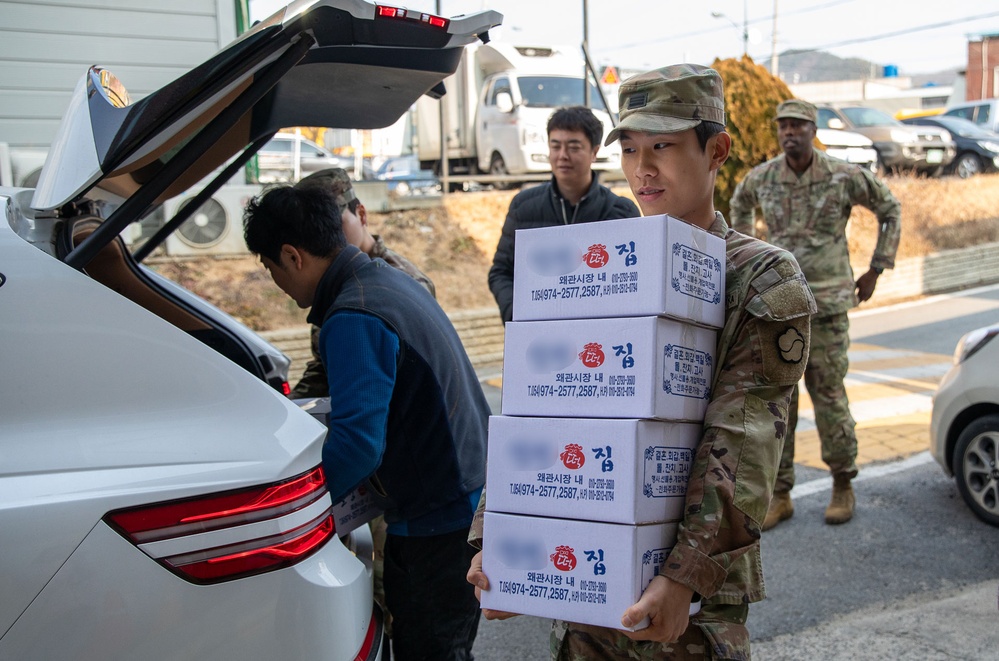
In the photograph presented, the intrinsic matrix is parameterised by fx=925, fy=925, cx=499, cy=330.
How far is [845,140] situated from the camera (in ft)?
59.6

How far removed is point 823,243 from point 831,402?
0.88 metres

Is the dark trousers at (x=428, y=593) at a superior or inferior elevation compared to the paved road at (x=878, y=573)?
superior

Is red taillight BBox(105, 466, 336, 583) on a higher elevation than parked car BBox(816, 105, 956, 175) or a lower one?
lower

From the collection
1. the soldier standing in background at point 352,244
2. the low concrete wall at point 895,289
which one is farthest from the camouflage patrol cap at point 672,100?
the low concrete wall at point 895,289

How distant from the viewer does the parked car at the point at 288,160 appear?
48.5 feet

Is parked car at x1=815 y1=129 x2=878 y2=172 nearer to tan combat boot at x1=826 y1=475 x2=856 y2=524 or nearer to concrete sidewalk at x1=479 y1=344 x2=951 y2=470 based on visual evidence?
concrete sidewalk at x1=479 y1=344 x2=951 y2=470

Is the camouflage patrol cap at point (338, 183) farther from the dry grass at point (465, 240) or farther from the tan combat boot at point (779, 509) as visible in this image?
the dry grass at point (465, 240)

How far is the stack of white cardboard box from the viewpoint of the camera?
5.39 ft

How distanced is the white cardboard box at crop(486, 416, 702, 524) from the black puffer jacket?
2.74 m

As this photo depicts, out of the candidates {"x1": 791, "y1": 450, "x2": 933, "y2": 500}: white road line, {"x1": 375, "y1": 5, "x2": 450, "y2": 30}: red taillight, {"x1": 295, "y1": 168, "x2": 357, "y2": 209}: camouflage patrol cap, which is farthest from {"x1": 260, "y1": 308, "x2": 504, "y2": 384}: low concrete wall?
{"x1": 375, "y1": 5, "x2": 450, "y2": 30}: red taillight

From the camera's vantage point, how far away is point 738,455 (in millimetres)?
1698

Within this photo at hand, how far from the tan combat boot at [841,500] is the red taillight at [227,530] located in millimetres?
3616

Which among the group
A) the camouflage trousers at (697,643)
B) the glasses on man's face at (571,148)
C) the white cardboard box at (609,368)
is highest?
the glasses on man's face at (571,148)

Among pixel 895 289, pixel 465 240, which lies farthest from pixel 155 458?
pixel 895 289
